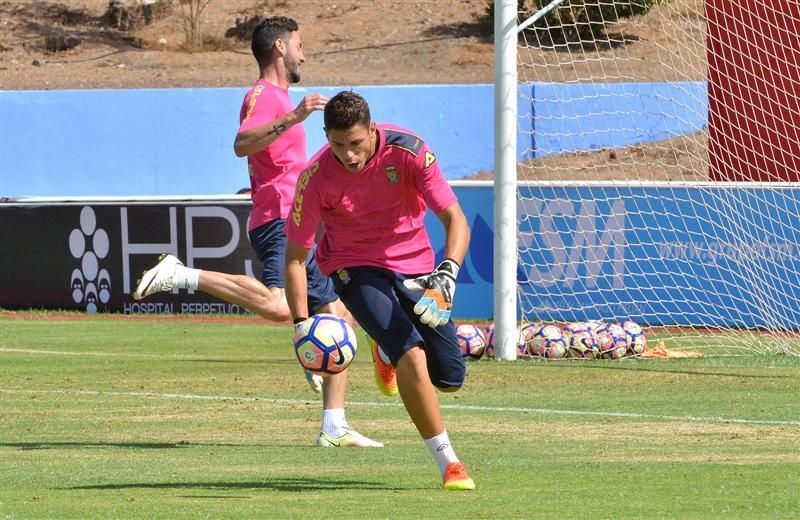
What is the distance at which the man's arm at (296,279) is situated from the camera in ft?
26.7

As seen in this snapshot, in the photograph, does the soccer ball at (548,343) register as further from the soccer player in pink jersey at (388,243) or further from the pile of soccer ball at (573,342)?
the soccer player in pink jersey at (388,243)

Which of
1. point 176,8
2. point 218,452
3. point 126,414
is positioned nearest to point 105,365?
point 126,414

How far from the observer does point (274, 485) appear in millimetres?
8086

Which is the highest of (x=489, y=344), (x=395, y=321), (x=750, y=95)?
(x=750, y=95)

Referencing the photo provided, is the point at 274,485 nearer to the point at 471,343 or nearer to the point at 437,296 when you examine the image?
the point at 437,296

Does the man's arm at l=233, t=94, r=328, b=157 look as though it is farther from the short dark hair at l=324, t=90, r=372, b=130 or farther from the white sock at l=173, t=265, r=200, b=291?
the short dark hair at l=324, t=90, r=372, b=130

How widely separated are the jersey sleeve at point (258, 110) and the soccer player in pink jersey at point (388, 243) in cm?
232

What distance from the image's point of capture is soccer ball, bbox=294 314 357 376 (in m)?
8.01

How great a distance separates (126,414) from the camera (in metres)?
11.8

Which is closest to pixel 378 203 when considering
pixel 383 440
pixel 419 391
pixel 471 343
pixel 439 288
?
pixel 439 288

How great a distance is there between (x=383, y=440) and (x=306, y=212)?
2550 millimetres

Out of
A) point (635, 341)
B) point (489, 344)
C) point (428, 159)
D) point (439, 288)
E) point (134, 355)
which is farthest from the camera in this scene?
point (134, 355)

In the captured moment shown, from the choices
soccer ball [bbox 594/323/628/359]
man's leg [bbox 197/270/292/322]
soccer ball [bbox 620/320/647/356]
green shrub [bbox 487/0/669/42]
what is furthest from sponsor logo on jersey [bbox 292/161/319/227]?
green shrub [bbox 487/0/669/42]

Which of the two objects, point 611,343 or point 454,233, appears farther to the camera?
point 611,343
